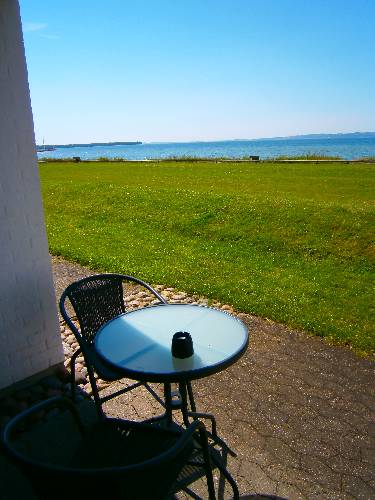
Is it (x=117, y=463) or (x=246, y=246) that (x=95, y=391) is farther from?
(x=246, y=246)

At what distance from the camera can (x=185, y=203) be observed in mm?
12727

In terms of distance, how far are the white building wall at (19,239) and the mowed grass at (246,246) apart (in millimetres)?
3045

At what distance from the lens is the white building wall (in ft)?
12.1

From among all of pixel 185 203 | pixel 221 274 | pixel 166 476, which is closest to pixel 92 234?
pixel 185 203

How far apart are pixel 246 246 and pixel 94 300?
5.93m

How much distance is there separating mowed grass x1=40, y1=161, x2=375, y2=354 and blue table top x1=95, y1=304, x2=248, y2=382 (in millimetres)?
2591

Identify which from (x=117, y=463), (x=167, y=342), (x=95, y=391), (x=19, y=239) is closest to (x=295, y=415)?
(x=167, y=342)

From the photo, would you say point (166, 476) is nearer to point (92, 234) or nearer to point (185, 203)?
point (92, 234)

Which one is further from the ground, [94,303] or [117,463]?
[94,303]

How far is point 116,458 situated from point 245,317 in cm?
380

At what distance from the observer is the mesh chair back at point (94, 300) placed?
394cm

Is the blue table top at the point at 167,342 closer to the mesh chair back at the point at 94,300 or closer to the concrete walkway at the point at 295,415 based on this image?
the mesh chair back at the point at 94,300

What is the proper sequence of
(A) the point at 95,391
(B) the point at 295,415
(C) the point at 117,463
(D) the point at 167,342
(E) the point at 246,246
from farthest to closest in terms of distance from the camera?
(E) the point at 246,246 → (B) the point at 295,415 → (A) the point at 95,391 → (D) the point at 167,342 → (C) the point at 117,463

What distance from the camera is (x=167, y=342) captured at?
120 inches
